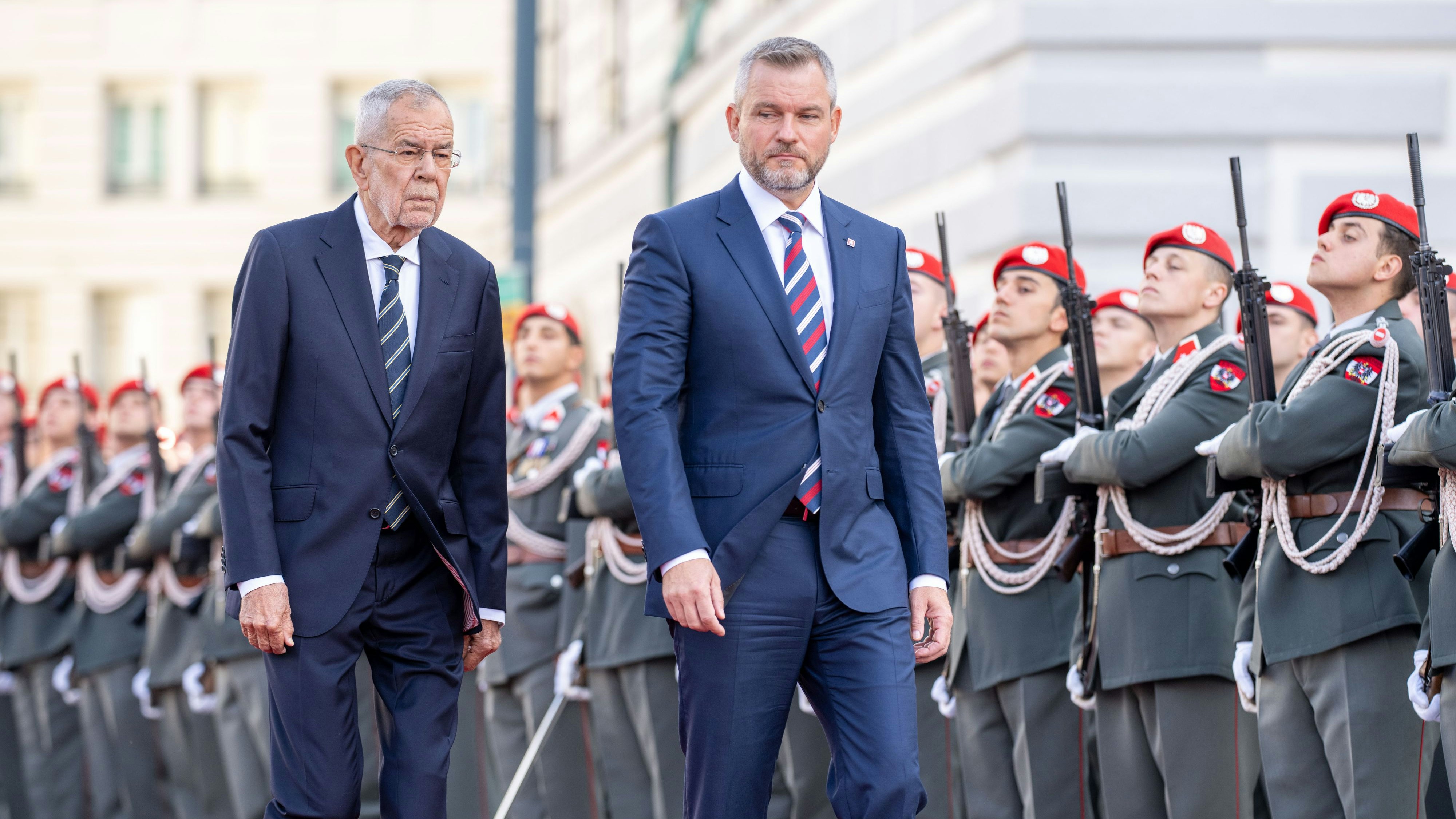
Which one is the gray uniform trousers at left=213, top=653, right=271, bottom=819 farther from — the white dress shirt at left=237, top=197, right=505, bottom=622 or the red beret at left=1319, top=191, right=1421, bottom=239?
the red beret at left=1319, top=191, right=1421, bottom=239

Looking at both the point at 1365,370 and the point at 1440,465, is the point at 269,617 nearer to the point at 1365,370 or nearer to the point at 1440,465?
the point at 1440,465

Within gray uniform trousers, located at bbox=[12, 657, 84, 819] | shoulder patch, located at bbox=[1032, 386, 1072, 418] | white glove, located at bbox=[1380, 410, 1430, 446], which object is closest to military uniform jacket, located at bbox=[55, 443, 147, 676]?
gray uniform trousers, located at bbox=[12, 657, 84, 819]

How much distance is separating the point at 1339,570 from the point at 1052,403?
4.52ft

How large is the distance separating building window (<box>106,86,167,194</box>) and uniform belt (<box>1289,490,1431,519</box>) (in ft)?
74.5

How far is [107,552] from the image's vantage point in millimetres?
9531

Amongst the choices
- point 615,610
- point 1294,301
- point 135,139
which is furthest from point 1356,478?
point 135,139

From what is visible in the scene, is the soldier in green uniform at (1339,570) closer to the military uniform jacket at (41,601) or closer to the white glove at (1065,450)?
the white glove at (1065,450)

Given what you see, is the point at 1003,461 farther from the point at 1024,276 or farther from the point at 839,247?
the point at 839,247

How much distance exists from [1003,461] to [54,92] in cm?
2208

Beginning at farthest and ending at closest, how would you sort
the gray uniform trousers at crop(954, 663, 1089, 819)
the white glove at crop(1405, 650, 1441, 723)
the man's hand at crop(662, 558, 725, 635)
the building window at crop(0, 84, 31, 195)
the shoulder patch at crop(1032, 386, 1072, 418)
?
the building window at crop(0, 84, 31, 195) → the shoulder patch at crop(1032, 386, 1072, 418) → the gray uniform trousers at crop(954, 663, 1089, 819) → the white glove at crop(1405, 650, 1441, 723) → the man's hand at crop(662, 558, 725, 635)

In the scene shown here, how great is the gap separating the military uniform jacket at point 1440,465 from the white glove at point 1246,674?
664 mm

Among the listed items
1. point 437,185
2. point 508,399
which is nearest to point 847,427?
point 437,185

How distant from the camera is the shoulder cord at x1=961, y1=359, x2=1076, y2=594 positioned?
6.08 meters

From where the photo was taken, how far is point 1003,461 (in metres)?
6.05
